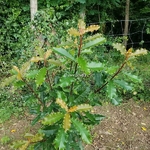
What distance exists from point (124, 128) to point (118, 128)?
0.31ft

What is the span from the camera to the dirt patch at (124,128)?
3.15m

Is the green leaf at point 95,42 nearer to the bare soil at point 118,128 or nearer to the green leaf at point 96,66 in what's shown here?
the green leaf at point 96,66

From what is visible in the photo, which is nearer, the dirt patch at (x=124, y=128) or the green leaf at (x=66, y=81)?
the green leaf at (x=66, y=81)

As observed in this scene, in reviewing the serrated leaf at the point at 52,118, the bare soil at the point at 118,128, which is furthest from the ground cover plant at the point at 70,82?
the bare soil at the point at 118,128

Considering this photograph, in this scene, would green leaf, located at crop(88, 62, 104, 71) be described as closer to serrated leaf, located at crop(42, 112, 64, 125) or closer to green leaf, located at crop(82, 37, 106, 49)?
green leaf, located at crop(82, 37, 106, 49)

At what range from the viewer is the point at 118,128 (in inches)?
138

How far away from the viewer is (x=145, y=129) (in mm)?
3490

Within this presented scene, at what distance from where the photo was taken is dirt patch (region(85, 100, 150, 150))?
3.15 metres

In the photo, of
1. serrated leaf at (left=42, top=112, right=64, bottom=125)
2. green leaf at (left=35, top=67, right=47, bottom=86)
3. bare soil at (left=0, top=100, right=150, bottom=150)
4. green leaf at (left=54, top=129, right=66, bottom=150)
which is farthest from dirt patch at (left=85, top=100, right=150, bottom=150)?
green leaf at (left=35, top=67, right=47, bottom=86)

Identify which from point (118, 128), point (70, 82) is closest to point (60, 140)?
point (70, 82)

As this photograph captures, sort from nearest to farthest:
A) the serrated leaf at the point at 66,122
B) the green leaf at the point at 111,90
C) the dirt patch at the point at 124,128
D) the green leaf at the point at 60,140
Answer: the serrated leaf at the point at 66,122
the green leaf at the point at 60,140
the green leaf at the point at 111,90
the dirt patch at the point at 124,128

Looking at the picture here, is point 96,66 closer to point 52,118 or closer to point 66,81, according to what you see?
point 66,81

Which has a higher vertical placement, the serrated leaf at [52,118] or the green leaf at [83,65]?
the green leaf at [83,65]

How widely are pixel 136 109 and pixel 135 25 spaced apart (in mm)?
3047
